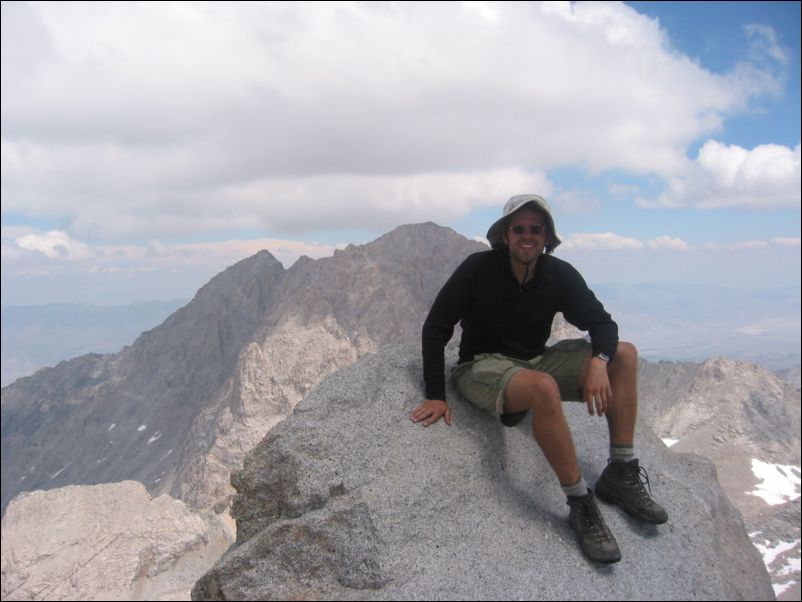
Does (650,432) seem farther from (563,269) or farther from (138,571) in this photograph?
(138,571)

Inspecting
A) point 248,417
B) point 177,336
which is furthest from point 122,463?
point 248,417

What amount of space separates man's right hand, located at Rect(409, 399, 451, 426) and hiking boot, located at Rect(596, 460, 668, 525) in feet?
5.69

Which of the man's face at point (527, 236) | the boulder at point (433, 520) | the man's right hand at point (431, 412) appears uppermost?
the man's face at point (527, 236)

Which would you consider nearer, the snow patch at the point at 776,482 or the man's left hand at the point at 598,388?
the man's left hand at the point at 598,388

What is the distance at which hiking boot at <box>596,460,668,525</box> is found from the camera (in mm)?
5078

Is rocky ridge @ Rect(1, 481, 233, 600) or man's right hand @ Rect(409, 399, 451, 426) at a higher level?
man's right hand @ Rect(409, 399, 451, 426)

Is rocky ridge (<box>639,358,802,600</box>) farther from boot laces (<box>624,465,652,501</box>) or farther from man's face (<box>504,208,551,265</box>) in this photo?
man's face (<box>504,208,551,265</box>)

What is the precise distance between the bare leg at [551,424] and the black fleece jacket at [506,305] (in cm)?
95

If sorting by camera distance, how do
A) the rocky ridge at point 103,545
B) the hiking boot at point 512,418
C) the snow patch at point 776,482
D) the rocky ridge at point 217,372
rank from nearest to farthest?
1. the hiking boot at point 512,418
2. the rocky ridge at point 103,545
3. the snow patch at point 776,482
4. the rocky ridge at point 217,372

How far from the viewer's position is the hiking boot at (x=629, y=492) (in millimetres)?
5078

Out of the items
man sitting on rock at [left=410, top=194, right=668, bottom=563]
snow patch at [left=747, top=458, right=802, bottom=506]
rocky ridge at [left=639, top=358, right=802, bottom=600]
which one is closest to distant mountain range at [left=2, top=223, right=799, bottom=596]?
rocky ridge at [left=639, top=358, right=802, bottom=600]

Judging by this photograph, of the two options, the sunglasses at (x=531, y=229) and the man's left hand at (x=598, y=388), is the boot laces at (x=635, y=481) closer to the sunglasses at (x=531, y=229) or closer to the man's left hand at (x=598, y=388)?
the man's left hand at (x=598, y=388)

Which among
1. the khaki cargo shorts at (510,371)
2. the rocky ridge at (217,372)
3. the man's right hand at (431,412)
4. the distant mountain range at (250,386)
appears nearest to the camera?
the khaki cargo shorts at (510,371)

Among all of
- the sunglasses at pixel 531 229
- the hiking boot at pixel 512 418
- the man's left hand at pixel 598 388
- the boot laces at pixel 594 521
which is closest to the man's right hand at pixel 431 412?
the hiking boot at pixel 512 418
